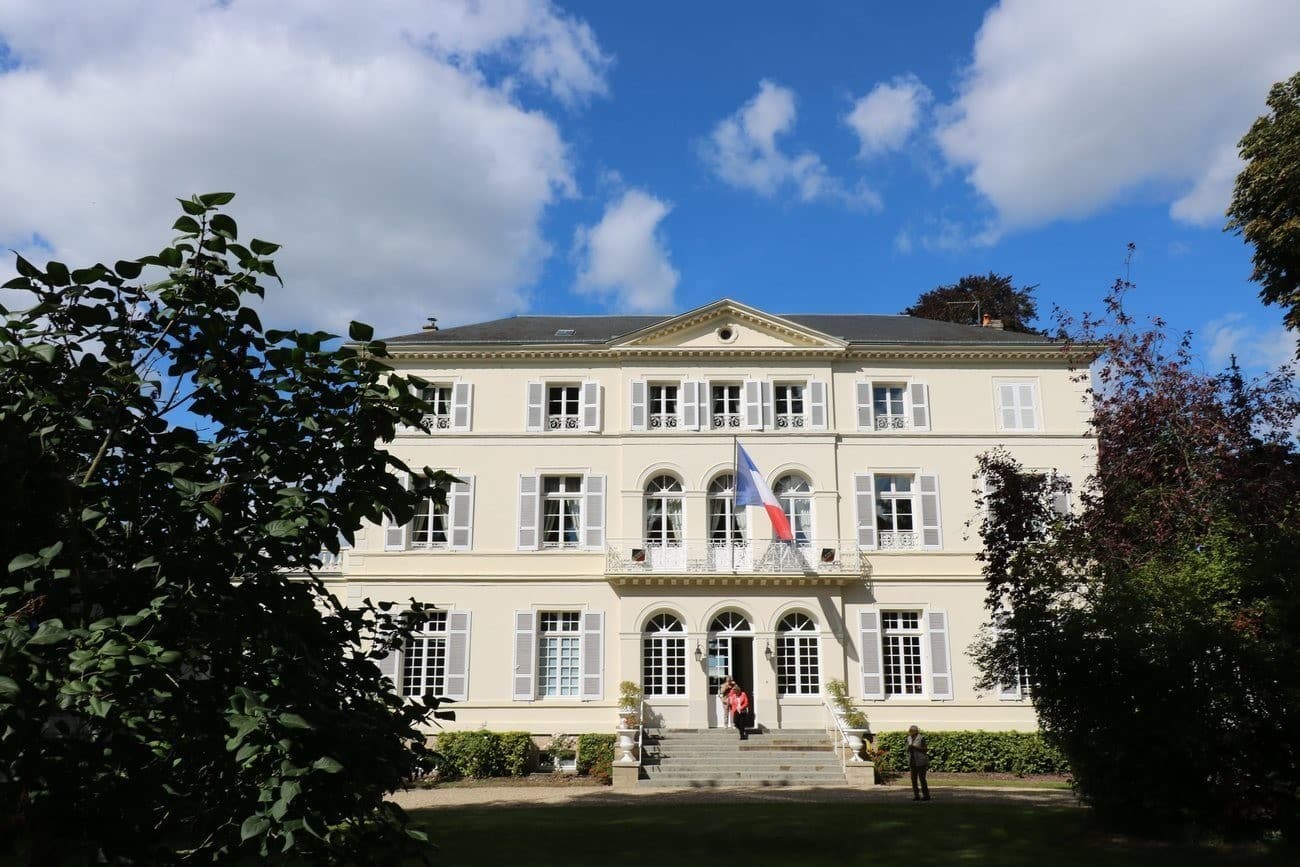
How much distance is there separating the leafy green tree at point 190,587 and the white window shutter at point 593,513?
19090 millimetres

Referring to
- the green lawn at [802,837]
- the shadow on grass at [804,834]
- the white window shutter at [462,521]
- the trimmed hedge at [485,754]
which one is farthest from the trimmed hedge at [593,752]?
the white window shutter at [462,521]

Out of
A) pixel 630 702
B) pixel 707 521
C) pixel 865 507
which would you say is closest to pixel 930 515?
pixel 865 507

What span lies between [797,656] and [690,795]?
5916 millimetres

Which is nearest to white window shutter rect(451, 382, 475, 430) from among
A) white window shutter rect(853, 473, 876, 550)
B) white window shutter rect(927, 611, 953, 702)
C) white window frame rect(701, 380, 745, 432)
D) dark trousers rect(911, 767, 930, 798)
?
white window frame rect(701, 380, 745, 432)

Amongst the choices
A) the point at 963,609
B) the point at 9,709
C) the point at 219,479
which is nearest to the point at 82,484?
the point at 219,479

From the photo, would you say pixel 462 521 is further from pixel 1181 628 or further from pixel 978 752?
pixel 1181 628

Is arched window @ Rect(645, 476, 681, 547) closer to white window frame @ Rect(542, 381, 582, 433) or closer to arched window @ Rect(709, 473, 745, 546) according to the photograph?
arched window @ Rect(709, 473, 745, 546)

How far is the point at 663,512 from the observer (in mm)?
23547

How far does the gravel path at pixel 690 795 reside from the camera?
16250 millimetres

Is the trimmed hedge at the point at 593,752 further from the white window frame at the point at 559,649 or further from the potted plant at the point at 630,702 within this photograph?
the white window frame at the point at 559,649

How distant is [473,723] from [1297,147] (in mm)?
19361

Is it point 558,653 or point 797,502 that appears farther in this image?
point 797,502

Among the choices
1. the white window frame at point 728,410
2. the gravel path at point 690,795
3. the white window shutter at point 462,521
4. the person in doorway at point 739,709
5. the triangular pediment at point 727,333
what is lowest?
the gravel path at point 690,795

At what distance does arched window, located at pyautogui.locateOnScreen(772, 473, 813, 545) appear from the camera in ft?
76.6
